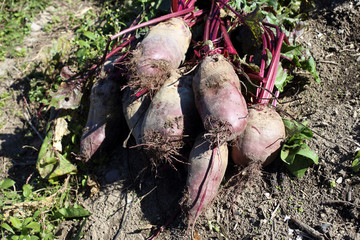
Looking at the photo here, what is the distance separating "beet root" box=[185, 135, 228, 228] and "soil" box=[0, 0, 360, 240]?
0.18 metres

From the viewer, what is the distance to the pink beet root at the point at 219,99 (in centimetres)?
258

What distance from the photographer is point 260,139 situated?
2717 mm

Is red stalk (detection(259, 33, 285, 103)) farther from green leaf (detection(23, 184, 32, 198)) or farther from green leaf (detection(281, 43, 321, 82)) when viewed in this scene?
green leaf (detection(23, 184, 32, 198))

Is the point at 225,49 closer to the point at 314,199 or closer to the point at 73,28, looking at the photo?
the point at 314,199

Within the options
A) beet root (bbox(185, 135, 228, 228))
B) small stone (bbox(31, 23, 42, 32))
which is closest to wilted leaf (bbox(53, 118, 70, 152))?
beet root (bbox(185, 135, 228, 228))

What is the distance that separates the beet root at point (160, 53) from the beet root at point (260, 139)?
91 centimetres

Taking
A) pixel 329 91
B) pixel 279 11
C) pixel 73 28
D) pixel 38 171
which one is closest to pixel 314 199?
pixel 329 91

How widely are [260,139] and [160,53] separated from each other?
1.22 meters

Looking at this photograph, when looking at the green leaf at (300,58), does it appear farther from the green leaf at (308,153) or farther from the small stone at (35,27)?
the small stone at (35,27)

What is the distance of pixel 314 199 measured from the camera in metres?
2.71

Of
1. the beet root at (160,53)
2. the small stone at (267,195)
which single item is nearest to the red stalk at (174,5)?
the beet root at (160,53)

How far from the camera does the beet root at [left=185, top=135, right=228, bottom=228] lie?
2.65 meters

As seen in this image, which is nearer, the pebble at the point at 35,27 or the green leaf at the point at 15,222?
the green leaf at the point at 15,222

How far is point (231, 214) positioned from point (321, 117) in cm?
127
